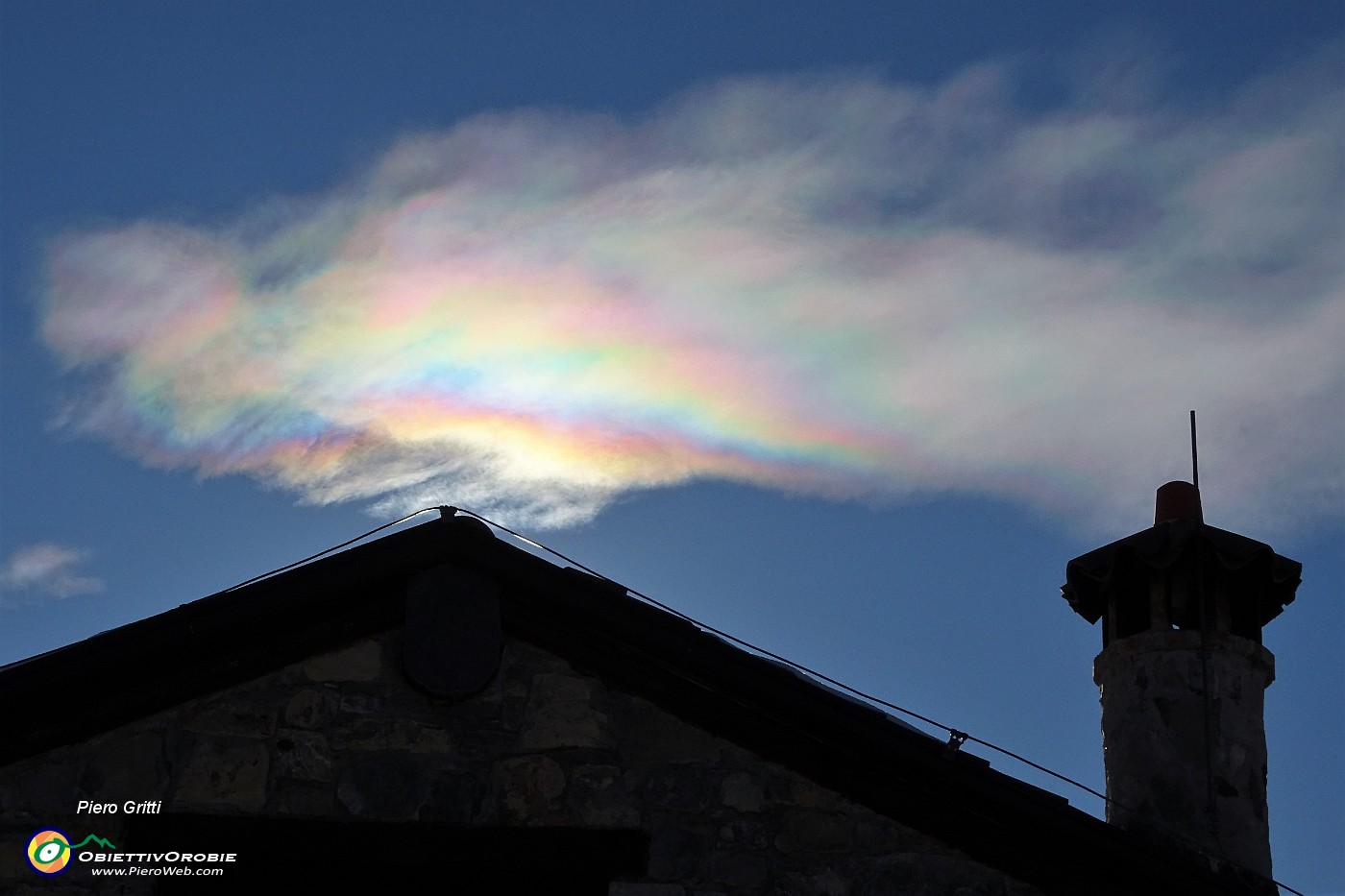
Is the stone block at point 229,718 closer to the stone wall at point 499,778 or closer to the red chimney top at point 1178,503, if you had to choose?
the stone wall at point 499,778

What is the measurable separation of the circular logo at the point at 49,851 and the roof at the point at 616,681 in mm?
410

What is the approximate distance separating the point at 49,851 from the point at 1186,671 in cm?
593

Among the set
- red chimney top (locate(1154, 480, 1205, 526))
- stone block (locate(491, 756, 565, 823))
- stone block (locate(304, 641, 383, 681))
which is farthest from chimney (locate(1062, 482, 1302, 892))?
stone block (locate(304, 641, 383, 681))

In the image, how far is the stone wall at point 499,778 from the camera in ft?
22.4

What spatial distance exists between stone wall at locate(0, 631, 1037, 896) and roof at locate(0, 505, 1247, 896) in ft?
0.34

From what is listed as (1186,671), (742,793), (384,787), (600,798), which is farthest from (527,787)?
(1186,671)

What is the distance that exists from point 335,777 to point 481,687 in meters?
0.79

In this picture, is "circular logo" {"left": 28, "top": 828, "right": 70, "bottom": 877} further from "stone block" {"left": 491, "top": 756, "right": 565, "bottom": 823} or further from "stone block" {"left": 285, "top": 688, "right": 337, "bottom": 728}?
"stone block" {"left": 491, "top": 756, "right": 565, "bottom": 823}

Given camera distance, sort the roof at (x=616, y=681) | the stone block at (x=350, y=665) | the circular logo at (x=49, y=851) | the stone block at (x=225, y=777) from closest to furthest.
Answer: the circular logo at (x=49, y=851) → the stone block at (x=225, y=777) → the roof at (x=616, y=681) → the stone block at (x=350, y=665)

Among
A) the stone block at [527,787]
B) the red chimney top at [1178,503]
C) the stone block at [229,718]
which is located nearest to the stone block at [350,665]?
the stone block at [229,718]

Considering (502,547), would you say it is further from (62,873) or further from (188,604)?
(62,873)

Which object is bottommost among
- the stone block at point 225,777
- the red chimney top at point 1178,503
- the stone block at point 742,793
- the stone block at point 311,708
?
the stone block at point 225,777

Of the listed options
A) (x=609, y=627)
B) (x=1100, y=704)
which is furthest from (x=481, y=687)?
(x=1100, y=704)

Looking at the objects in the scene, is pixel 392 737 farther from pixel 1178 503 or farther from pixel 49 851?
pixel 1178 503
